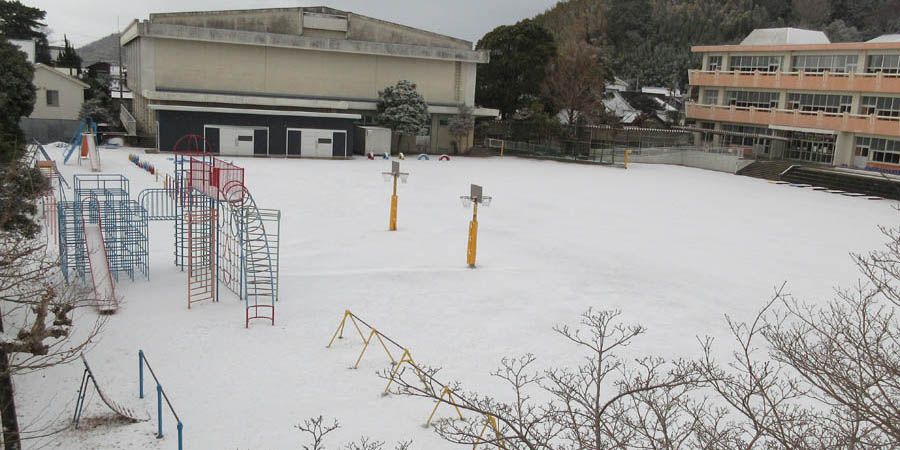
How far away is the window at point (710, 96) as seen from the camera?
55.9 meters

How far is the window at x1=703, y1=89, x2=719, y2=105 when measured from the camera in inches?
2199

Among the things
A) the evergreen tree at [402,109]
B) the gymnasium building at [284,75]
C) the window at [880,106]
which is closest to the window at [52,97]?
the gymnasium building at [284,75]

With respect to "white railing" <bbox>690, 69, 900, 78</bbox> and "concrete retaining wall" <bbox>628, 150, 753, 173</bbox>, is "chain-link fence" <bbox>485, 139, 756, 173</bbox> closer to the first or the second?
"concrete retaining wall" <bbox>628, 150, 753, 173</bbox>

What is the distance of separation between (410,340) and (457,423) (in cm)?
344

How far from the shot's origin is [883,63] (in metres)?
44.2

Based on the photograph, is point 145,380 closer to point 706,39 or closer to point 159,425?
point 159,425

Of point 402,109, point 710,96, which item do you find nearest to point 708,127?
point 710,96

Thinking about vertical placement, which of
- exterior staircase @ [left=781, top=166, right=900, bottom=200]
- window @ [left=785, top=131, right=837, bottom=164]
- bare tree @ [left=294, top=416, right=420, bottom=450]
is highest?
window @ [left=785, top=131, right=837, bottom=164]

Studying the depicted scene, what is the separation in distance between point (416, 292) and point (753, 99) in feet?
143

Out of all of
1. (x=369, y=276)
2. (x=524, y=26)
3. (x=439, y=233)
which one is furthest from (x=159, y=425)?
(x=524, y=26)

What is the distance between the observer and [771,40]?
54.2 meters

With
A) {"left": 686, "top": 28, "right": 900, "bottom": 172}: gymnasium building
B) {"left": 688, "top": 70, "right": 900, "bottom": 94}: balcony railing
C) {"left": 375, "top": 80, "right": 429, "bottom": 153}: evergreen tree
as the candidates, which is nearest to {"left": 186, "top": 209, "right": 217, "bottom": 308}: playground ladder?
{"left": 375, "top": 80, "right": 429, "bottom": 153}: evergreen tree

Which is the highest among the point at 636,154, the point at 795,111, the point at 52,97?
the point at 795,111

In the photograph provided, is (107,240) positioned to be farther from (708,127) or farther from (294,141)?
(708,127)
